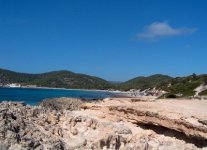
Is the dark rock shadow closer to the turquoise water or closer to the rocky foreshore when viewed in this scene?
the rocky foreshore

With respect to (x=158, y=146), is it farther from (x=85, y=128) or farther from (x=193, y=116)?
(x=85, y=128)

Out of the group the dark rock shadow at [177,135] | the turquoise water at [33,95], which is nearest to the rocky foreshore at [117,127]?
A: the dark rock shadow at [177,135]

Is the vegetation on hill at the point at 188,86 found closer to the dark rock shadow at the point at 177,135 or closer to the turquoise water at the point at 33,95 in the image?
the turquoise water at the point at 33,95

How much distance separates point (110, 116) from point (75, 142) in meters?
5.52

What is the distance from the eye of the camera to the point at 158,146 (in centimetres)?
1695

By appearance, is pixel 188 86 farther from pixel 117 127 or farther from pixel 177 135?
pixel 117 127

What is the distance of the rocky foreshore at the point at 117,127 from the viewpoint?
47.1ft

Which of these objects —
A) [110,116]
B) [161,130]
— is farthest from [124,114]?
[161,130]

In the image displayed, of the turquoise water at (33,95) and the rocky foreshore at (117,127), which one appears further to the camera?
the turquoise water at (33,95)

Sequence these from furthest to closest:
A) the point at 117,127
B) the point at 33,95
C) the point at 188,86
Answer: the point at 33,95 < the point at 188,86 < the point at 117,127

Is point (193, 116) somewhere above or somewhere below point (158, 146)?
above

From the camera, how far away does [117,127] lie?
61.2 ft

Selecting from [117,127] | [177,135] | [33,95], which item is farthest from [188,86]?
A: [117,127]

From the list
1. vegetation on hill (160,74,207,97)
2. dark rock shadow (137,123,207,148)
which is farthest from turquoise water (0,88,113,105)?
dark rock shadow (137,123,207,148)
